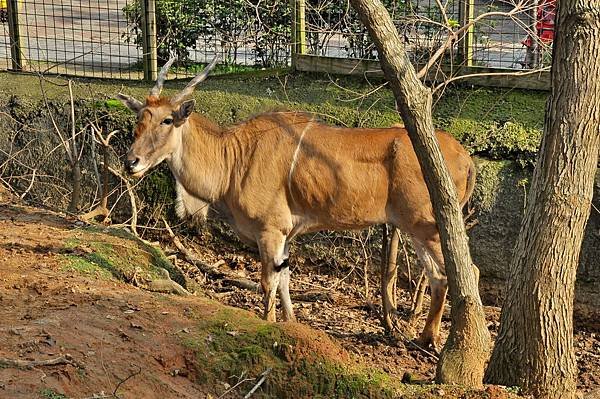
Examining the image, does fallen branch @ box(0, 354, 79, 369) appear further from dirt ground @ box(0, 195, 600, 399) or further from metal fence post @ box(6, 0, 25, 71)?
metal fence post @ box(6, 0, 25, 71)

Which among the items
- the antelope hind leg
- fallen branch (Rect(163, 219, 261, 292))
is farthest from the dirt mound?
fallen branch (Rect(163, 219, 261, 292))

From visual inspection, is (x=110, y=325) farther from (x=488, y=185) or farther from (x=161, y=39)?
(x=161, y=39)

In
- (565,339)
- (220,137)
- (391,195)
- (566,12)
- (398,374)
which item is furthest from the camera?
(220,137)

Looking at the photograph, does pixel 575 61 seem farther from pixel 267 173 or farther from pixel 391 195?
pixel 267 173

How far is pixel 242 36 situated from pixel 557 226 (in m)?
6.36

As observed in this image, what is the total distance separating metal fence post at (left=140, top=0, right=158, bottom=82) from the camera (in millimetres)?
10898

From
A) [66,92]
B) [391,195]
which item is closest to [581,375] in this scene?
[391,195]

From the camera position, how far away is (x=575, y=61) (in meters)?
5.19

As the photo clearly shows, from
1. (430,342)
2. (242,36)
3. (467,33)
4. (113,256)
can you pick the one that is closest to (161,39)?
(242,36)

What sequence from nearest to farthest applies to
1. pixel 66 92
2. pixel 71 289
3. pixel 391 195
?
1. pixel 71 289
2. pixel 391 195
3. pixel 66 92

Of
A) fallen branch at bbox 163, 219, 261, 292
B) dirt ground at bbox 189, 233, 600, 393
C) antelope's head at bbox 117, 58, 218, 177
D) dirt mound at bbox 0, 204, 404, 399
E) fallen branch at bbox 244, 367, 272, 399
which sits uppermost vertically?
antelope's head at bbox 117, 58, 218, 177

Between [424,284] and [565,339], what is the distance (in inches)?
95.5

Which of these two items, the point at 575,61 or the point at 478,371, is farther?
the point at 478,371

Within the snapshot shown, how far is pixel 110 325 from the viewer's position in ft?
18.2
